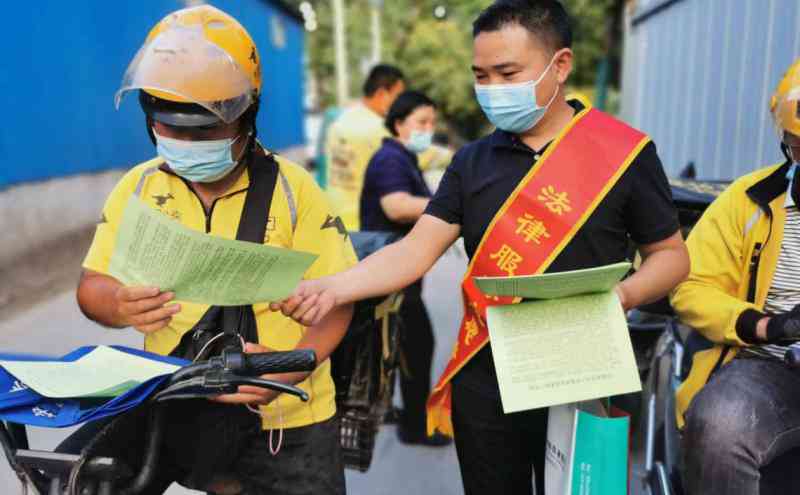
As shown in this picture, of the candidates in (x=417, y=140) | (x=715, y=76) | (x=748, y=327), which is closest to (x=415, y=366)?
(x=417, y=140)

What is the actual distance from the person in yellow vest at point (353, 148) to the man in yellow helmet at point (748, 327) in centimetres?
272

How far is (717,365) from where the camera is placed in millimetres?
2367

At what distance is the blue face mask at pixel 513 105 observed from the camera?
2.08 metres

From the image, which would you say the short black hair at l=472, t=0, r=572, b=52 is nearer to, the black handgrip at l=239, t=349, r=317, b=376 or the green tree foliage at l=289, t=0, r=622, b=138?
the black handgrip at l=239, t=349, r=317, b=376

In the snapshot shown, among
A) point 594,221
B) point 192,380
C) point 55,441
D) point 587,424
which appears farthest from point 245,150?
point 55,441

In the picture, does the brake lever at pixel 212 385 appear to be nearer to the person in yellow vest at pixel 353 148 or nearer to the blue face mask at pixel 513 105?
the blue face mask at pixel 513 105

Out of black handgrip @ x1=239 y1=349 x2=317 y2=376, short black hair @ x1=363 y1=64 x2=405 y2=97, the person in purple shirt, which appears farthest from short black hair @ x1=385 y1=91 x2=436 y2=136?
black handgrip @ x1=239 y1=349 x2=317 y2=376

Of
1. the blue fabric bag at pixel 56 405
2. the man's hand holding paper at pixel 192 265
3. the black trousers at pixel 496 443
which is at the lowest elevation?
the black trousers at pixel 496 443

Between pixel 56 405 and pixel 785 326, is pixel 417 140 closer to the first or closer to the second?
pixel 785 326

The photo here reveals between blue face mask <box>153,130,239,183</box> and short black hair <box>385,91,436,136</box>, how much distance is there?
2.38 meters

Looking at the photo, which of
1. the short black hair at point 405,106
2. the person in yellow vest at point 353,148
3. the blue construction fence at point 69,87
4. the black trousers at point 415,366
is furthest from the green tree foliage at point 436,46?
the black trousers at point 415,366

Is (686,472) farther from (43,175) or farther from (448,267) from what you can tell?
(43,175)

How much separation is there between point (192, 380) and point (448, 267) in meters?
7.15

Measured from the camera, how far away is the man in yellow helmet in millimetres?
2029
